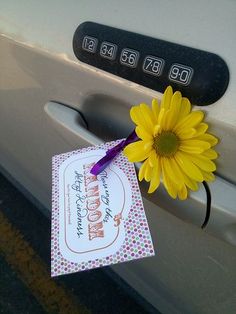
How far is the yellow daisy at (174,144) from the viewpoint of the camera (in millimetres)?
805

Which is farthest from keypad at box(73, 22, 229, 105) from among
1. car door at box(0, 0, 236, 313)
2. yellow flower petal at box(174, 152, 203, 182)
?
yellow flower petal at box(174, 152, 203, 182)

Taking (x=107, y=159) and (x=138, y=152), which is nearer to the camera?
(x=138, y=152)

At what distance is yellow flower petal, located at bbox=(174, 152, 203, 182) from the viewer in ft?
2.66

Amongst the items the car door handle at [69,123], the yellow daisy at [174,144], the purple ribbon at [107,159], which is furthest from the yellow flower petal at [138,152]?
the car door handle at [69,123]

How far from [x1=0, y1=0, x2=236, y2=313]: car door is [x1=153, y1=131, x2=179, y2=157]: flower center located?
88 millimetres

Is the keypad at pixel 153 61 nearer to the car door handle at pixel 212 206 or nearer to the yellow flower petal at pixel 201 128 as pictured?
the yellow flower petal at pixel 201 128

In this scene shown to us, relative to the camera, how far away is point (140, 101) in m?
0.95

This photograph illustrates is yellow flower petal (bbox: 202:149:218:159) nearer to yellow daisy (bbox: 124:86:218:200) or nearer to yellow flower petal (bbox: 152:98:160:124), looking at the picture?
yellow daisy (bbox: 124:86:218:200)

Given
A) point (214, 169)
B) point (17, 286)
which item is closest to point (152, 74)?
point (214, 169)

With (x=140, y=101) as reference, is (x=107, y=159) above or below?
below

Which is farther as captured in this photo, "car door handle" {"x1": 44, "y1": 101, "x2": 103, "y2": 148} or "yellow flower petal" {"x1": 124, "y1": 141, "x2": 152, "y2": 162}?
"car door handle" {"x1": 44, "y1": 101, "x2": 103, "y2": 148}

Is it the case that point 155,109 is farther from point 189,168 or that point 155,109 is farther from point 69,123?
point 69,123

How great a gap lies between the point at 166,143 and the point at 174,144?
17 mm

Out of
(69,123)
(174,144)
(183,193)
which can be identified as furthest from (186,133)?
(69,123)
